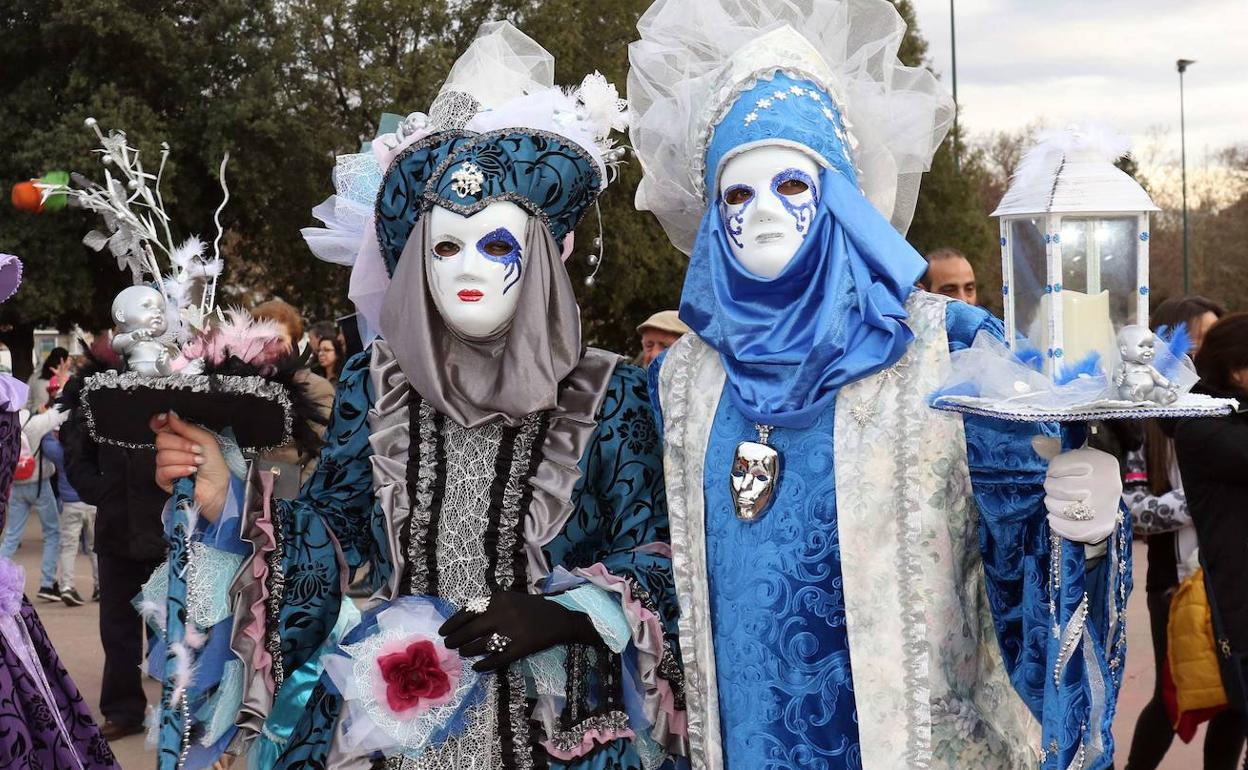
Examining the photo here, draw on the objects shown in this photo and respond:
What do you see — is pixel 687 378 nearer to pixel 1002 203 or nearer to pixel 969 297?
pixel 1002 203

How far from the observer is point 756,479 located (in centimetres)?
241

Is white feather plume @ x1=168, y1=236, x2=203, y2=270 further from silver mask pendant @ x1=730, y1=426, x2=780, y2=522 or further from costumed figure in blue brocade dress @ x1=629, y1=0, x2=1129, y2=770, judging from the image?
silver mask pendant @ x1=730, y1=426, x2=780, y2=522

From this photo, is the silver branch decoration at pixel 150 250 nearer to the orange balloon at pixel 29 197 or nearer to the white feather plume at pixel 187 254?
the white feather plume at pixel 187 254

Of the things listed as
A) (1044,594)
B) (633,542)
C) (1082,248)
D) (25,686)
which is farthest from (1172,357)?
(25,686)

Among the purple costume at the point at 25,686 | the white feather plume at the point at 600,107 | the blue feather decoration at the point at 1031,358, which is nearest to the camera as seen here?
the blue feather decoration at the point at 1031,358

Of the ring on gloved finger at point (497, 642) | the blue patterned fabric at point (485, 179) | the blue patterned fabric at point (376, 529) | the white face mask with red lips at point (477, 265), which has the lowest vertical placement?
the ring on gloved finger at point (497, 642)

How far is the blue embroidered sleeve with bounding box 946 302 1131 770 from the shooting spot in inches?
84.8

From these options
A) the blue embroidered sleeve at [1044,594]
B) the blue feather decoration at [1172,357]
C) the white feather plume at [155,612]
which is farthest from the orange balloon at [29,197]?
the blue feather decoration at [1172,357]

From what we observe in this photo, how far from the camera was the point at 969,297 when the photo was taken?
4.80 m

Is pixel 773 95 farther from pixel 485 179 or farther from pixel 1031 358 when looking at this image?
pixel 1031 358

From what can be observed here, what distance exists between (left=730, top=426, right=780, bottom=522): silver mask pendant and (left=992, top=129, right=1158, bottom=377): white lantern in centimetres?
58

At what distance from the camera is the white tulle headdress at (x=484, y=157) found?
2.59 meters

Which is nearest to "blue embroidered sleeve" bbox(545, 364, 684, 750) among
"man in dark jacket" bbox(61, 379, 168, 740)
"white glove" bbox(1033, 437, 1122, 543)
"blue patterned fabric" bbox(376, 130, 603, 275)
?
"blue patterned fabric" bbox(376, 130, 603, 275)

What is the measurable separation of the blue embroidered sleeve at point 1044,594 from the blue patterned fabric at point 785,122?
409mm
